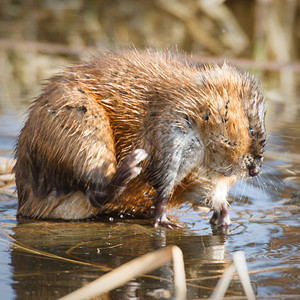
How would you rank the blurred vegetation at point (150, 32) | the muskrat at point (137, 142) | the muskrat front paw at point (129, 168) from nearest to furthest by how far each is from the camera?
the muskrat front paw at point (129, 168) < the muskrat at point (137, 142) < the blurred vegetation at point (150, 32)

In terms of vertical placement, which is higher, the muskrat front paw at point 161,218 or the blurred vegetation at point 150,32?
the blurred vegetation at point 150,32

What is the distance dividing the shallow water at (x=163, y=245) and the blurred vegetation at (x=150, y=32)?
12.8ft

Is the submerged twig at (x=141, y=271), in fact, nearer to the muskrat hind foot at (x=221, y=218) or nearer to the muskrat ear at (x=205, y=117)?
the muskrat hind foot at (x=221, y=218)

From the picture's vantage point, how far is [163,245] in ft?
11.6

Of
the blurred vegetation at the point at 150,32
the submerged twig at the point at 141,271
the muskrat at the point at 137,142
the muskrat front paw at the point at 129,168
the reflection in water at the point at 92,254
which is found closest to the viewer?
the submerged twig at the point at 141,271

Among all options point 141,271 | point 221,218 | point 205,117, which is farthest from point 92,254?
point 205,117

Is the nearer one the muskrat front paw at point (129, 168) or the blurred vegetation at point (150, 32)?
the muskrat front paw at point (129, 168)

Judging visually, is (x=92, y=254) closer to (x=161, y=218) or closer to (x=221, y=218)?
(x=161, y=218)

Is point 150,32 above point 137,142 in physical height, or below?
above

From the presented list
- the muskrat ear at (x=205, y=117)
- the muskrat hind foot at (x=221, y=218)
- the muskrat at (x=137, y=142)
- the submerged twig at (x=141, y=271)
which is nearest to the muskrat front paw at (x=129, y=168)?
the muskrat at (x=137, y=142)

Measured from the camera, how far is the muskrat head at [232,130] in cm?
389

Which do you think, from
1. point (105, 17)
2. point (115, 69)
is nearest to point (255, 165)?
point (115, 69)

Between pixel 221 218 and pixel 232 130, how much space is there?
54 cm

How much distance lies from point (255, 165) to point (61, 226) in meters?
1.20
